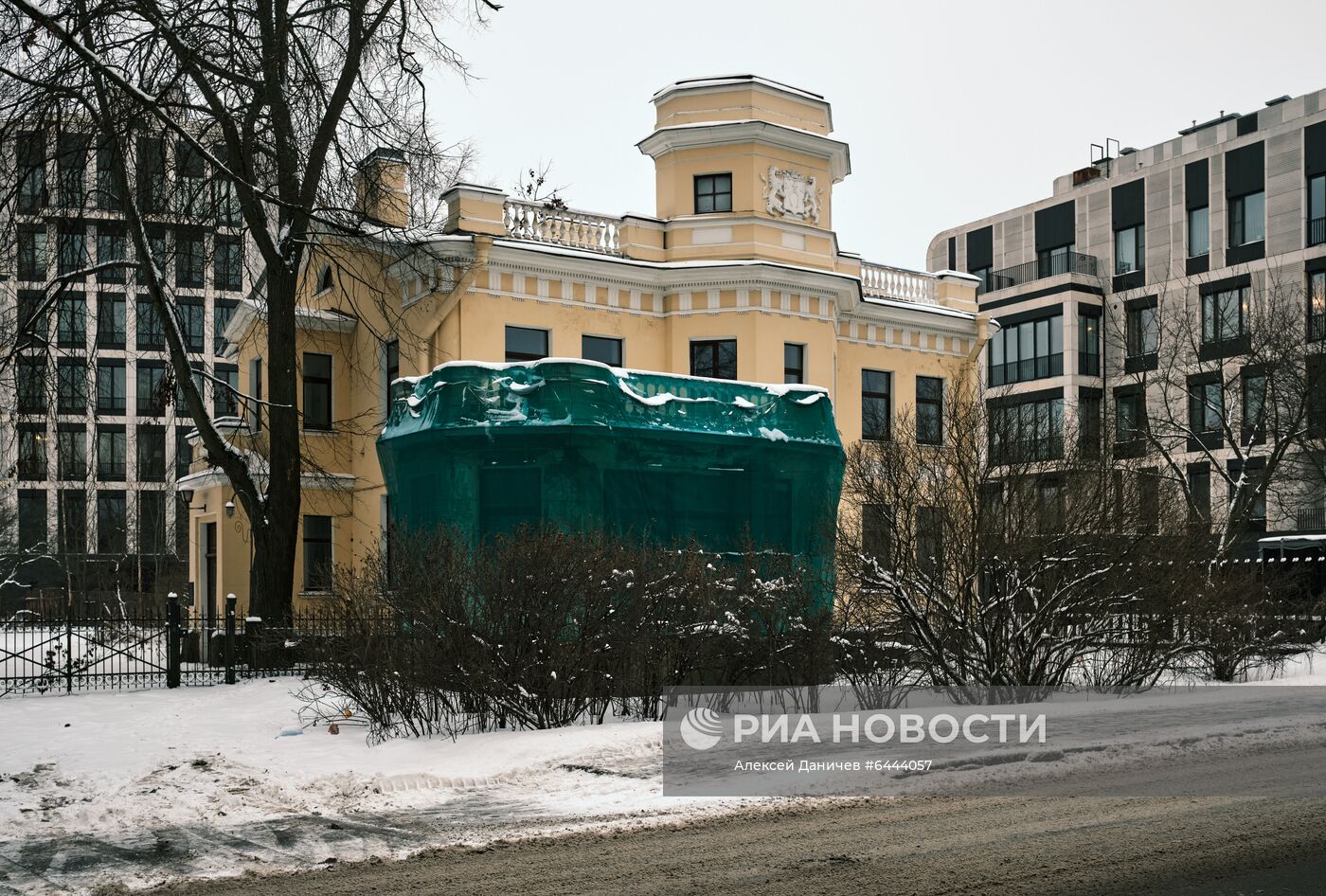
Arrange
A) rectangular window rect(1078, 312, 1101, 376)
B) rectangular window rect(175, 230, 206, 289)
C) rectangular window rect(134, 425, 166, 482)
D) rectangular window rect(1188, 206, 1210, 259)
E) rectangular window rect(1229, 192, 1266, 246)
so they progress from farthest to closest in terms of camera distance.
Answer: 1. rectangular window rect(134, 425, 166, 482)
2. rectangular window rect(1078, 312, 1101, 376)
3. rectangular window rect(1188, 206, 1210, 259)
4. rectangular window rect(1229, 192, 1266, 246)
5. rectangular window rect(175, 230, 206, 289)

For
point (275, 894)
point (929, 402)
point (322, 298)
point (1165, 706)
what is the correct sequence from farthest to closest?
point (929, 402), point (322, 298), point (1165, 706), point (275, 894)

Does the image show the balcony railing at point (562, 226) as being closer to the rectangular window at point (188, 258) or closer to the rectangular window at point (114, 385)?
the rectangular window at point (188, 258)

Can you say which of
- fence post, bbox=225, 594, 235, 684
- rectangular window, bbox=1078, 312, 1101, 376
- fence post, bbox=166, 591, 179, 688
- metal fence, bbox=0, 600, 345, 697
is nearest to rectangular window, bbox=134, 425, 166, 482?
rectangular window, bbox=1078, 312, 1101, 376

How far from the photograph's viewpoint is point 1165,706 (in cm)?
1288

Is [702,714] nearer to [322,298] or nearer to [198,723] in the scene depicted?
[198,723]

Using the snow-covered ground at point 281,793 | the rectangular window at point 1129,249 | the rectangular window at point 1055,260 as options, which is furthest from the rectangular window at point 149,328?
the rectangular window at point 1129,249

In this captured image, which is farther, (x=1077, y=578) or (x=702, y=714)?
(x=1077, y=578)

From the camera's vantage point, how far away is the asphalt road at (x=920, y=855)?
6.66 meters

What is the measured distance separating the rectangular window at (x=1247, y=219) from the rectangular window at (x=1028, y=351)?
8.49 metres

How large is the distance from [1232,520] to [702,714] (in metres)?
18.0

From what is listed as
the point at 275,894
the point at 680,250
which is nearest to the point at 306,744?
the point at 275,894

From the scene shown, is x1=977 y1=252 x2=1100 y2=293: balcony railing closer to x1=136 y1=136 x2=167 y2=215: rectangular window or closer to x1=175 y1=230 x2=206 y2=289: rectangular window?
x1=175 y1=230 x2=206 y2=289: rectangular window

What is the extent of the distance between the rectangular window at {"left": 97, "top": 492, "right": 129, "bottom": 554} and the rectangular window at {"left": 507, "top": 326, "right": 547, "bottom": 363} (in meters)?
37.9

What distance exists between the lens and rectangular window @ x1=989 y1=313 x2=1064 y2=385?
58.8m
